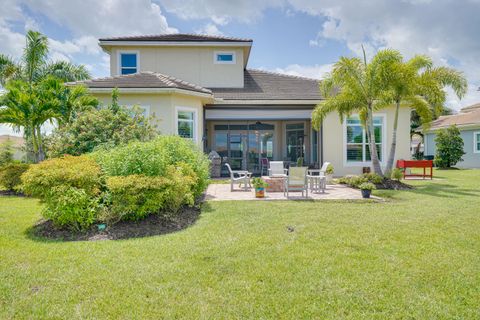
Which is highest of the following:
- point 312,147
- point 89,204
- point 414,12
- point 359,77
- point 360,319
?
point 414,12

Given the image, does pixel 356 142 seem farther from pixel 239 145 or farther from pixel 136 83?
pixel 136 83

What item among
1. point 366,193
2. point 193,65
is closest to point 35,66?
point 193,65

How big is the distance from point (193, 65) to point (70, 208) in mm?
15464

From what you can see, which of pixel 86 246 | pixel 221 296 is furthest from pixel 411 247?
pixel 86 246

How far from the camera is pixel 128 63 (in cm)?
1964

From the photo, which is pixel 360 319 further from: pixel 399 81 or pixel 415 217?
pixel 399 81

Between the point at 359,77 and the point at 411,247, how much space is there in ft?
33.0

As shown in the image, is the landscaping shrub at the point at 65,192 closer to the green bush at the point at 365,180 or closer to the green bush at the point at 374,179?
the green bush at the point at 365,180

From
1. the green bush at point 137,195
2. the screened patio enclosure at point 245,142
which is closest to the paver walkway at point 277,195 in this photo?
the green bush at point 137,195

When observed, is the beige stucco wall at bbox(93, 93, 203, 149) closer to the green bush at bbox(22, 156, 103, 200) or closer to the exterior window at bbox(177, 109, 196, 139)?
the exterior window at bbox(177, 109, 196, 139)

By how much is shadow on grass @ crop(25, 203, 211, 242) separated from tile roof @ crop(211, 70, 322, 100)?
12.1 meters

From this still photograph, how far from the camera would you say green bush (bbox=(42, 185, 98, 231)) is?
6.32 metres

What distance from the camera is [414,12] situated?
14680 mm

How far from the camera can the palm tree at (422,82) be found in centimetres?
1291
